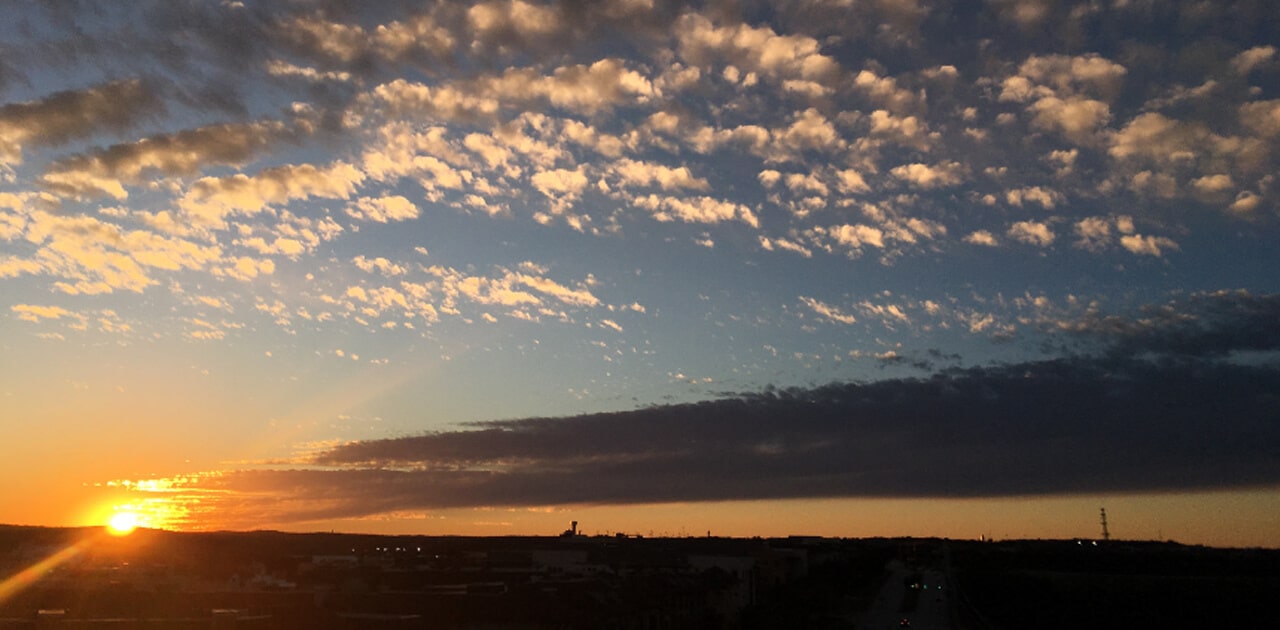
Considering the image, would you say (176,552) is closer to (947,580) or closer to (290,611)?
(290,611)

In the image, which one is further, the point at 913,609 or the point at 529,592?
the point at 913,609

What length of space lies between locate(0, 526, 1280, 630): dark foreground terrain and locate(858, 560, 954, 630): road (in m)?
0.31

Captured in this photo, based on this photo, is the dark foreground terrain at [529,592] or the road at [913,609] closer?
the dark foreground terrain at [529,592]

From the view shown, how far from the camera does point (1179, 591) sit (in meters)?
135

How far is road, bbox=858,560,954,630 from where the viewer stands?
92.3 m

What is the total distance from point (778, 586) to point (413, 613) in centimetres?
10073

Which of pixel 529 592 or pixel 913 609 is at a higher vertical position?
pixel 529 592

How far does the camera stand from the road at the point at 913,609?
92312mm

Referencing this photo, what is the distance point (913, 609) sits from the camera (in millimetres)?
112938

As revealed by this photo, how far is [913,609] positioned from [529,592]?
6994 cm

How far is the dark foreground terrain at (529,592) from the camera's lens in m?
47.2

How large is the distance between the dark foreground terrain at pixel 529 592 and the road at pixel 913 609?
1.01ft

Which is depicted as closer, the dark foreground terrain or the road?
the dark foreground terrain

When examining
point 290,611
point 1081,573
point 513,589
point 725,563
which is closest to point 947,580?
point 1081,573
